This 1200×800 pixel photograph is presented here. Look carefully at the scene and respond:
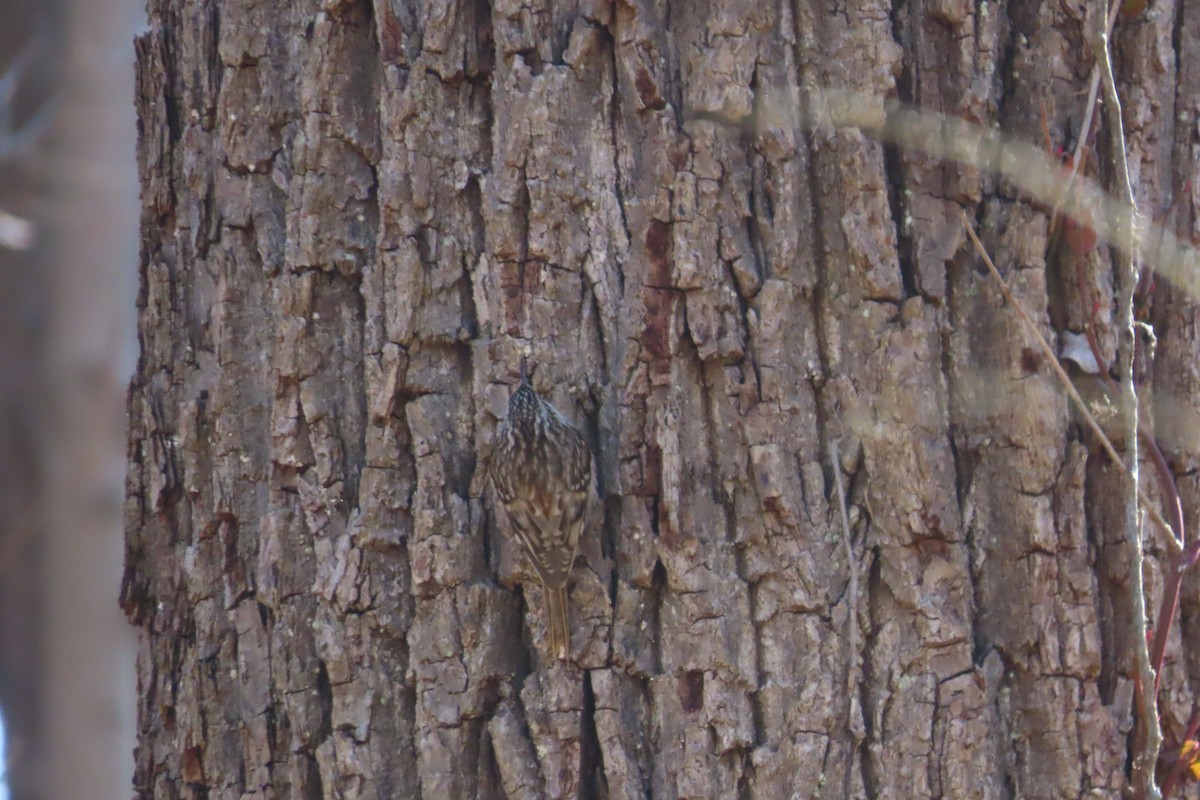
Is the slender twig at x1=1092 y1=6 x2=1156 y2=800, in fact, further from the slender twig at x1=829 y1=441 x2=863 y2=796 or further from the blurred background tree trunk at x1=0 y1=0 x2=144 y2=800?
the blurred background tree trunk at x1=0 y1=0 x2=144 y2=800

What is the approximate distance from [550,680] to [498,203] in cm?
98

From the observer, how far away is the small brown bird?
2475mm

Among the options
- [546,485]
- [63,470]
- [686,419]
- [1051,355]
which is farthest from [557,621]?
[63,470]

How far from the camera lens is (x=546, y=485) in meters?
2.59

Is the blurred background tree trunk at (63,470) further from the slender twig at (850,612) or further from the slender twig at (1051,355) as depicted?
the slender twig at (1051,355)

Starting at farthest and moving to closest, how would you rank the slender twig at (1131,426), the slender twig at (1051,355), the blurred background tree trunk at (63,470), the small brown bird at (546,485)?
the blurred background tree trunk at (63,470)
the small brown bird at (546,485)
the slender twig at (1051,355)
the slender twig at (1131,426)

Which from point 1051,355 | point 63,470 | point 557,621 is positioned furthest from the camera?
point 63,470

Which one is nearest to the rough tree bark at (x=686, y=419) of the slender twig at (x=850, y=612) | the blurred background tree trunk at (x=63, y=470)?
the slender twig at (x=850, y=612)

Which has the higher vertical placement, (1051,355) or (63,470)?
(63,470)

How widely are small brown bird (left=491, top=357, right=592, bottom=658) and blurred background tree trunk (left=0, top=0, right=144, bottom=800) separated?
4.59 meters

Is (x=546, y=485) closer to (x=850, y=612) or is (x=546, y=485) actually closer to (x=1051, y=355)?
(x=850, y=612)

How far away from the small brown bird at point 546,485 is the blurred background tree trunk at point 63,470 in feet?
15.1

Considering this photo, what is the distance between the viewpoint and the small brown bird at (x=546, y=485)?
2475 millimetres

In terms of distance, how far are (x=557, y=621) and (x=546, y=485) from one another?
29 centimetres
